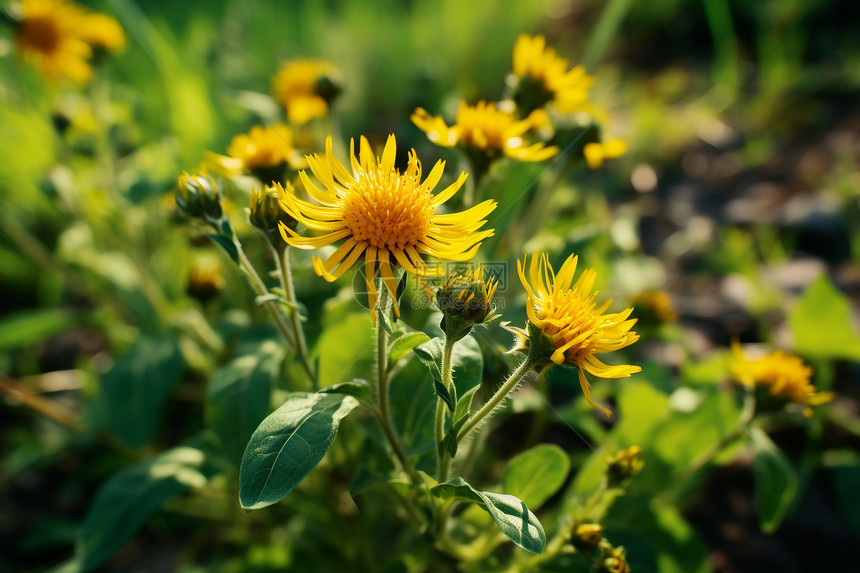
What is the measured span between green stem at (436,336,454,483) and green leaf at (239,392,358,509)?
17 cm

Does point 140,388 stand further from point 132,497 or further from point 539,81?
point 539,81

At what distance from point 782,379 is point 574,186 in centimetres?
178

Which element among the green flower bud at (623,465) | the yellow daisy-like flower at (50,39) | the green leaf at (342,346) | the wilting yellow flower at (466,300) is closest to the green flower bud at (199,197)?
the green leaf at (342,346)

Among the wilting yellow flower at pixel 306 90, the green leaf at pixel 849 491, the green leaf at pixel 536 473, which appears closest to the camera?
the green leaf at pixel 536 473

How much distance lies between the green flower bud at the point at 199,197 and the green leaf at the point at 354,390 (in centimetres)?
40

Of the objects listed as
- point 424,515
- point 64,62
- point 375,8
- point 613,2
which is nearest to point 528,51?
point 613,2

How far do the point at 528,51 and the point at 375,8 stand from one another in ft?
9.76

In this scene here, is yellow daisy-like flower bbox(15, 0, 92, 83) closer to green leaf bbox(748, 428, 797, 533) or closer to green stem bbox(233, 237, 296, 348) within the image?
green stem bbox(233, 237, 296, 348)

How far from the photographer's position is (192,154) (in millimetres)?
2342

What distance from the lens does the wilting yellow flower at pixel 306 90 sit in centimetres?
188

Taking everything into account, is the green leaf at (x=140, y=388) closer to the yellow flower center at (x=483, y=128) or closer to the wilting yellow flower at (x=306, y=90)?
the wilting yellow flower at (x=306, y=90)

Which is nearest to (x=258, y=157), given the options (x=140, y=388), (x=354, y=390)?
(x=354, y=390)

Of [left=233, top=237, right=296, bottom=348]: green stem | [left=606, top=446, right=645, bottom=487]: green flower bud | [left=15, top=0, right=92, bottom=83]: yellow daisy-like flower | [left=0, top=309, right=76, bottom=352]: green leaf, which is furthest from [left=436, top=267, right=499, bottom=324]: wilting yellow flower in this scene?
[left=15, top=0, right=92, bottom=83]: yellow daisy-like flower

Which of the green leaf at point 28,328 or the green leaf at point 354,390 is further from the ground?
the green leaf at point 28,328
